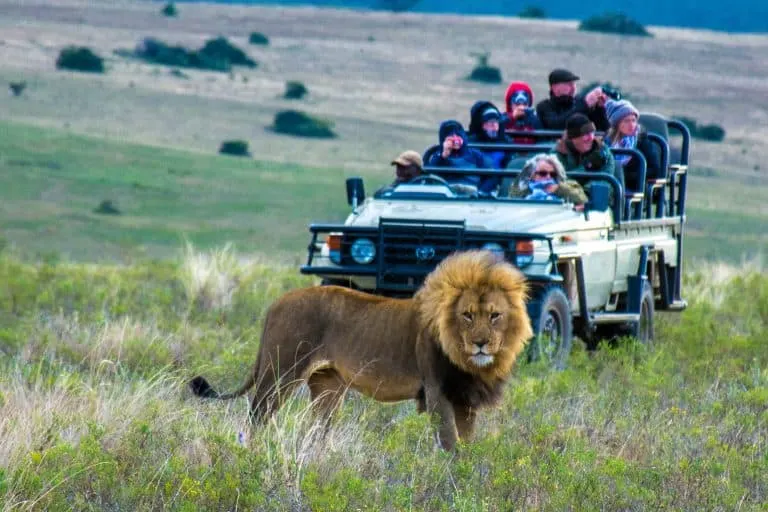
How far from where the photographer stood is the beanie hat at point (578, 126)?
527 inches

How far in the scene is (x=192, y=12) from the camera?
224 ft

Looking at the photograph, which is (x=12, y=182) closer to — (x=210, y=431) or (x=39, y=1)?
(x=210, y=431)

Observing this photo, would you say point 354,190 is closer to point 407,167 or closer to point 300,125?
point 407,167

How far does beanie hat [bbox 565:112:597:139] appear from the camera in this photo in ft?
44.0

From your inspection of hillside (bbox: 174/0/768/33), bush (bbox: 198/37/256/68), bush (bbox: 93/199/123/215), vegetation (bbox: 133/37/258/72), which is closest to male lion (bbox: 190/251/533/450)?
bush (bbox: 93/199/123/215)

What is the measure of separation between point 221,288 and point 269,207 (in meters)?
19.0

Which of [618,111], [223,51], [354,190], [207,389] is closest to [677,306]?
[618,111]

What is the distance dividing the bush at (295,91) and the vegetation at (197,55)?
12.8 feet

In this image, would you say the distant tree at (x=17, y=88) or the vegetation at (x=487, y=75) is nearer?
the distant tree at (x=17, y=88)

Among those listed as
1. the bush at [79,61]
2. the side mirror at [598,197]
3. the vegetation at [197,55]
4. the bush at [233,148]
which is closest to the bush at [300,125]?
the bush at [233,148]

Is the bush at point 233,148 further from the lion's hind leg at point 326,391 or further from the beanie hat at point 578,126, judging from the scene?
the lion's hind leg at point 326,391

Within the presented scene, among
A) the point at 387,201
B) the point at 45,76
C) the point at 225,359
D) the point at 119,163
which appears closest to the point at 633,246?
the point at 387,201

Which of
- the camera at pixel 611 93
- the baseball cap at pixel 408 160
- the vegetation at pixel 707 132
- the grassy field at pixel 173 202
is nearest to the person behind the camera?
the baseball cap at pixel 408 160

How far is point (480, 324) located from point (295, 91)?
4306 centimetres
